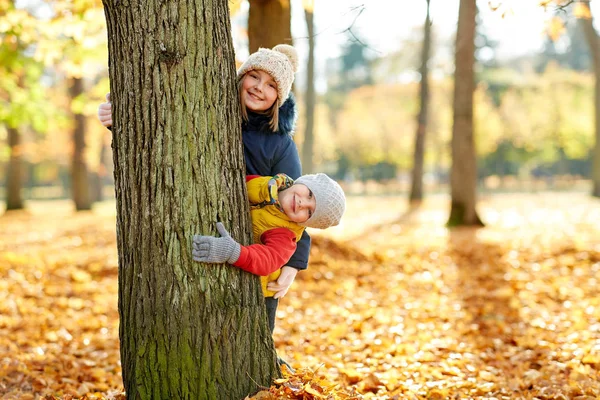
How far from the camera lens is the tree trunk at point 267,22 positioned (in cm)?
698

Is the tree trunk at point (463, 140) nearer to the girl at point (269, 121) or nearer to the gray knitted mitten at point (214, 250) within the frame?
the girl at point (269, 121)

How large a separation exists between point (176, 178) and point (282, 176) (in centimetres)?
59

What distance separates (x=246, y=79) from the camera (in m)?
3.04

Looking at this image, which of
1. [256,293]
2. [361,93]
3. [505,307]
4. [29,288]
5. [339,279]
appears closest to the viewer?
[256,293]

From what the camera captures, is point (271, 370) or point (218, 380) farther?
point (271, 370)

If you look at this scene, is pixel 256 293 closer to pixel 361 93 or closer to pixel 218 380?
pixel 218 380

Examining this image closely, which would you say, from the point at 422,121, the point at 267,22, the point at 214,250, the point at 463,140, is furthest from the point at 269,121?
the point at 422,121

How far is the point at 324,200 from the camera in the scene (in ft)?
9.54

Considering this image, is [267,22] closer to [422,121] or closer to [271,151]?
[271,151]

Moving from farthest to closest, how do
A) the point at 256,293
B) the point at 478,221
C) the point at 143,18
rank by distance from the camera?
the point at 478,221 → the point at 256,293 → the point at 143,18

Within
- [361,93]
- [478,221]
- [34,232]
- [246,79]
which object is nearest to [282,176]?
[246,79]

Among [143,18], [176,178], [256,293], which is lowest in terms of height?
[256,293]

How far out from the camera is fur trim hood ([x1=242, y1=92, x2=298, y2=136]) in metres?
3.11

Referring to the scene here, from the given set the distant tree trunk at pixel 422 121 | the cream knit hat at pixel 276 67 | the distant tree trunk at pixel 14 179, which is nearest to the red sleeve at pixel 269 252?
the cream knit hat at pixel 276 67
